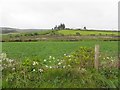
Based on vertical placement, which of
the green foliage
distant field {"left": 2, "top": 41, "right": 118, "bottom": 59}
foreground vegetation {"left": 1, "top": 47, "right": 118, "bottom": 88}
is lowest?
distant field {"left": 2, "top": 41, "right": 118, "bottom": 59}

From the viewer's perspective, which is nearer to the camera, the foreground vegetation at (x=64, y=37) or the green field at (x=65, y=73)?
the green field at (x=65, y=73)

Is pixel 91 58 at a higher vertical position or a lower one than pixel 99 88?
higher

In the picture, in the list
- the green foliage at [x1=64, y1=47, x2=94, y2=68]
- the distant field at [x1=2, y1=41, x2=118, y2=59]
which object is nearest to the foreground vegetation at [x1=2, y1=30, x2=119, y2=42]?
the distant field at [x1=2, y1=41, x2=118, y2=59]

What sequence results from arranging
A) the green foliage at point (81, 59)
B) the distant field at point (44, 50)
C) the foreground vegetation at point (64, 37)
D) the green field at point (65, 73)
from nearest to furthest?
the green field at point (65, 73), the green foliage at point (81, 59), the distant field at point (44, 50), the foreground vegetation at point (64, 37)

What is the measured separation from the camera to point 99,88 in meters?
7.42

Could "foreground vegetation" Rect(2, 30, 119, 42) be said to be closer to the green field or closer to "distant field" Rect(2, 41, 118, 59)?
"distant field" Rect(2, 41, 118, 59)

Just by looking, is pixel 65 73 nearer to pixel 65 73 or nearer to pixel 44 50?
pixel 65 73

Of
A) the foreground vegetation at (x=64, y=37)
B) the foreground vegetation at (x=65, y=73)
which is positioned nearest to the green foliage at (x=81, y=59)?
the foreground vegetation at (x=65, y=73)

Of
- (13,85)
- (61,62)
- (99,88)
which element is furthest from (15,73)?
(99,88)

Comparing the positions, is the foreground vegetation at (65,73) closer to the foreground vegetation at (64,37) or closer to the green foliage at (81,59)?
the green foliage at (81,59)

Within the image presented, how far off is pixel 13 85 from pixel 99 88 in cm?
227

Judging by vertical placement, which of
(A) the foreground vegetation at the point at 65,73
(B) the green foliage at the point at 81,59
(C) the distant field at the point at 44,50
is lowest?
(C) the distant field at the point at 44,50

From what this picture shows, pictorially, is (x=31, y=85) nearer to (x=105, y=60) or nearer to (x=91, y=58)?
(x=91, y=58)

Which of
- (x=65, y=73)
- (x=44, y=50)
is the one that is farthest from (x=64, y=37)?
(x=65, y=73)
